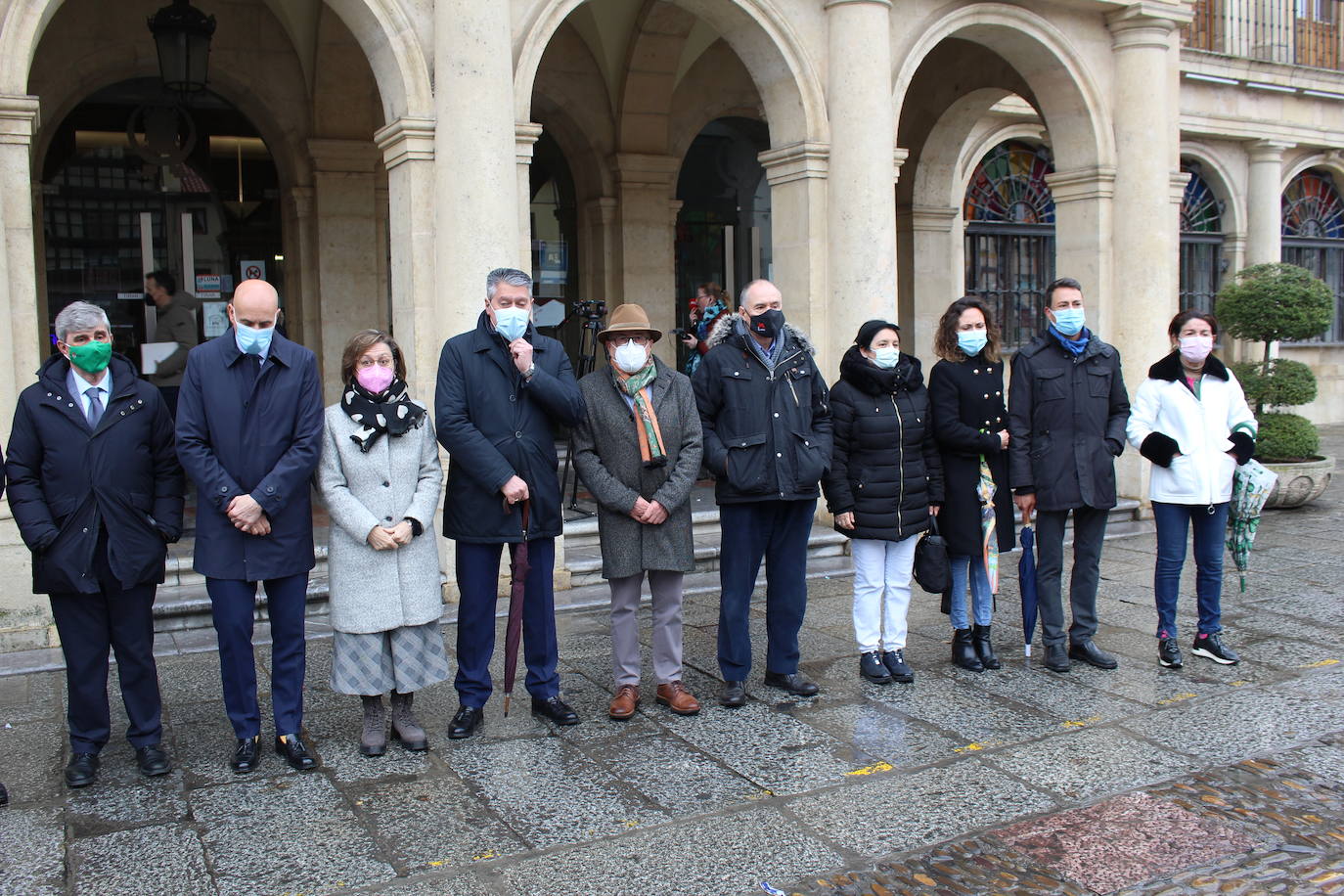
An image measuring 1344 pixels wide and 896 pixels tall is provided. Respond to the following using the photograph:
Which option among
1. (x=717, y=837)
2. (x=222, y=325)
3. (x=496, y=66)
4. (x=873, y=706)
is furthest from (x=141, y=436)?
(x=222, y=325)

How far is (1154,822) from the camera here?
13.5 feet

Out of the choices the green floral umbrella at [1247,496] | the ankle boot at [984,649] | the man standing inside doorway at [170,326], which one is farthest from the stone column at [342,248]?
the green floral umbrella at [1247,496]

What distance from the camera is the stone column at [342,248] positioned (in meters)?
→ 10.6

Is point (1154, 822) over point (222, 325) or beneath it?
beneath

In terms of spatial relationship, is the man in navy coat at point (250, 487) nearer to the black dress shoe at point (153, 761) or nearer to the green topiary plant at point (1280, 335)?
the black dress shoe at point (153, 761)

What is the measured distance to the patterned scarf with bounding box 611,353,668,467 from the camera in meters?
5.16

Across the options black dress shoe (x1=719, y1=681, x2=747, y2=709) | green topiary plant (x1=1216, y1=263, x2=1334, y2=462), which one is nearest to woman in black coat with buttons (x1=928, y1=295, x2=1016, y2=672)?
black dress shoe (x1=719, y1=681, x2=747, y2=709)

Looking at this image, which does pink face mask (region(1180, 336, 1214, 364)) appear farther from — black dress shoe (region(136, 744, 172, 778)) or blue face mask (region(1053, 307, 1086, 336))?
black dress shoe (region(136, 744, 172, 778))

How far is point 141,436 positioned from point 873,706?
3189 millimetres

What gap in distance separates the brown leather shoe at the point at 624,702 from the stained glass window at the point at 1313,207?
16982mm

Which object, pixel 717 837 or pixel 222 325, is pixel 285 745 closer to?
pixel 717 837

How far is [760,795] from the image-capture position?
434cm

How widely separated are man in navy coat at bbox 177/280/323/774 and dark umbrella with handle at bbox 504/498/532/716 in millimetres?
806

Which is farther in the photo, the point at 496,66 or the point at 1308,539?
the point at 1308,539
